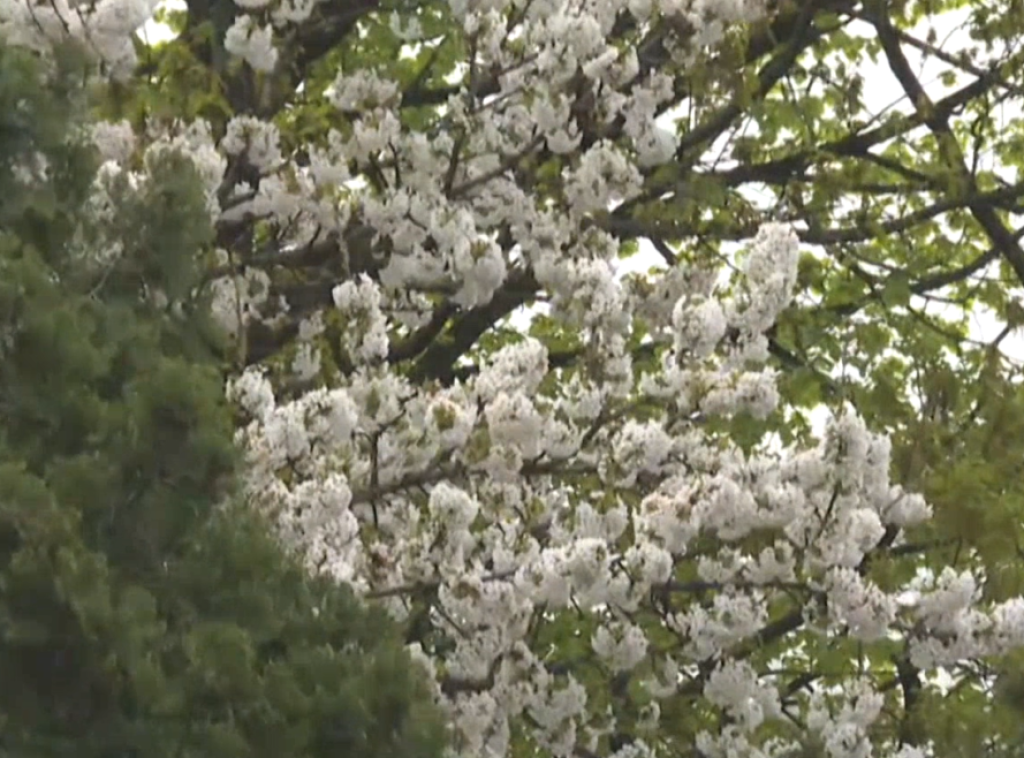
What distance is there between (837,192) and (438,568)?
3336mm

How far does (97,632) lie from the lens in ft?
11.0

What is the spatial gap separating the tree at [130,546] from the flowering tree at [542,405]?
778 mm

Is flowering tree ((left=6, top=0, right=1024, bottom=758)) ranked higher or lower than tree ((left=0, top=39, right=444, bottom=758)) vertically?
higher

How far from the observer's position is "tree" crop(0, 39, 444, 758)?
11.0ft

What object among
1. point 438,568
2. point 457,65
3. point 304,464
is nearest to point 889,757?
point 438,568

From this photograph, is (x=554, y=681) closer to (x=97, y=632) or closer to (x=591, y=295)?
(x=591, y=295)

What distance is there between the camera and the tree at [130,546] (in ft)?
11.0

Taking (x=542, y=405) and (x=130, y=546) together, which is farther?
(x=542, y=405)

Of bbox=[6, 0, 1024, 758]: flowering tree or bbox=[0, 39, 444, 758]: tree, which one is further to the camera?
bbox=[6, 0, 1024, 758]: flowering tree

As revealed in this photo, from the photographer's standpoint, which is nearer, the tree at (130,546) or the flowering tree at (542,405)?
the tree at (130,546)

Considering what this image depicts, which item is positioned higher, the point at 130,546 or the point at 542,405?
the point at 542,405

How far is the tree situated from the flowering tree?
2.55 ft

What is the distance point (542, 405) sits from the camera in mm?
5852

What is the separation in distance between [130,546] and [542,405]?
2.42 meters
